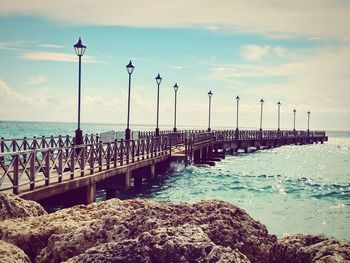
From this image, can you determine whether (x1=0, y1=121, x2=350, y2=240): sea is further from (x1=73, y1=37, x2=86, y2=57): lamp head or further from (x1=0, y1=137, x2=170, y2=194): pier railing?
(x1=73, y1=37, x2=86, y2=57): lamp head

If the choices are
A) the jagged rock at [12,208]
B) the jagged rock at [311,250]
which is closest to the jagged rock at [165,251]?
the jagged rock at [311,250]

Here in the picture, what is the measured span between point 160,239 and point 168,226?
3.48 ft

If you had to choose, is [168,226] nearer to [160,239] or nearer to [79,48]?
[160,239]

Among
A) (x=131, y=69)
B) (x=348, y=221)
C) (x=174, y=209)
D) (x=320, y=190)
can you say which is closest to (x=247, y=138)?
(x=320, y=190)

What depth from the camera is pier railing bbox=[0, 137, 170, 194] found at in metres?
11.7

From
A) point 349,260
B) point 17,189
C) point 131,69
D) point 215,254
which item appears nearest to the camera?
point 215,254

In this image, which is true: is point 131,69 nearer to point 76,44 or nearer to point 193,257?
point 76,44

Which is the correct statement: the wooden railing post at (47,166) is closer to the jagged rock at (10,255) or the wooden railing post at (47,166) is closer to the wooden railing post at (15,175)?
the wooden railing post at (15,175)

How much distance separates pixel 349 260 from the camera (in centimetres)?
430

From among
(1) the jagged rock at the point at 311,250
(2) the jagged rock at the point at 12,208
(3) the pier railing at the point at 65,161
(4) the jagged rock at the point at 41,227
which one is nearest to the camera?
(1) the jagged rock at the point at 311,250

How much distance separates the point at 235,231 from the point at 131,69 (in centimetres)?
2083

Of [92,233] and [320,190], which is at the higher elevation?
[92,233]

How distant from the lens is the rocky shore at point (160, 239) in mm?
4043

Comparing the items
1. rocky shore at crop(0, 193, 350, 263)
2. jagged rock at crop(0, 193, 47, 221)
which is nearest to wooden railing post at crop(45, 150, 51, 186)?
jagged rock at crop(0, 193, 47, 221)
